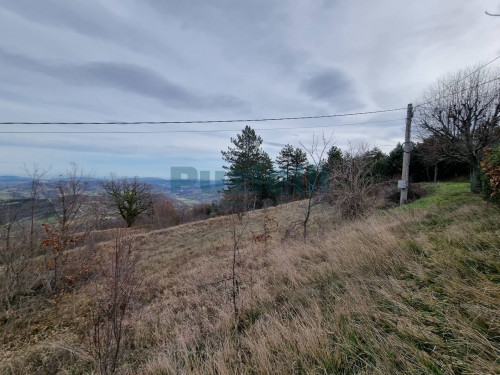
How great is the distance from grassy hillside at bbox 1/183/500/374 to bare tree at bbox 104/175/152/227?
65.6 ft

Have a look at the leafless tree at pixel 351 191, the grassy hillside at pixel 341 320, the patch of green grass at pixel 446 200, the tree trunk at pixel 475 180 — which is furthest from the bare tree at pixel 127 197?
the tree trunk at pixel 475 180

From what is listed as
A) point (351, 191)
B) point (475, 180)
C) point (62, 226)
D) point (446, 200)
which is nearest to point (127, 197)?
point (62, 226)

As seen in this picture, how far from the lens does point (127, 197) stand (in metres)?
22.5

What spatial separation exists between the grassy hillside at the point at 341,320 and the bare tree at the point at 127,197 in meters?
20.0

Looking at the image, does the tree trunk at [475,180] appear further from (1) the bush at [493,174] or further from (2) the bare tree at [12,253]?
(2) the bare tree at [12,253]

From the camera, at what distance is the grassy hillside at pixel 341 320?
1497mm

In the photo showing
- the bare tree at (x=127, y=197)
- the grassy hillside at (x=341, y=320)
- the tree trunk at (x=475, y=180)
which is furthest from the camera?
the bare tree at (x=127, y=197)

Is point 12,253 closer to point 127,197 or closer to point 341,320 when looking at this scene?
point 341,320

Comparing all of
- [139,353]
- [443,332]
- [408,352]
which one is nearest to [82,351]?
[139,353]

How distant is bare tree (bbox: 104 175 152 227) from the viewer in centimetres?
2208

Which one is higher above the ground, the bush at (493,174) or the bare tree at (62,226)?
the bush at (493,174)

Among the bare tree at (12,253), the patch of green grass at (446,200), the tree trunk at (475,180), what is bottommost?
the bare tree at (12,253)

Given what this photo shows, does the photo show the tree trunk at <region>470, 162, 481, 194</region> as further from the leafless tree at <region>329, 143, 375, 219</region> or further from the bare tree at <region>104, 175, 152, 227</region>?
the bare tree at <region>104, 175, 152, 227</region>

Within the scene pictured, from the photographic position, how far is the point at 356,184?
815 cm
